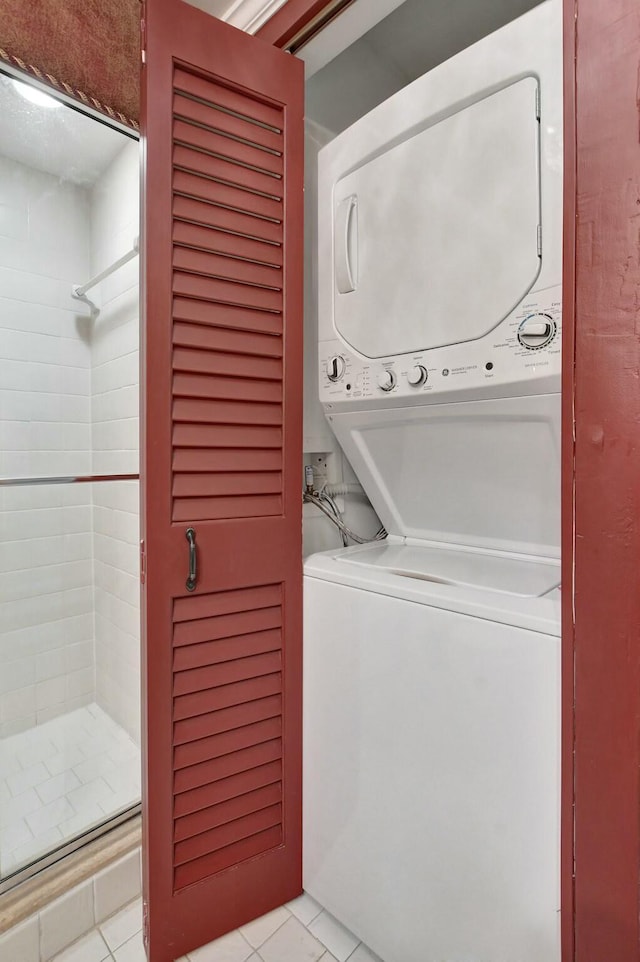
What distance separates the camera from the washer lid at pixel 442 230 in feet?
3.04

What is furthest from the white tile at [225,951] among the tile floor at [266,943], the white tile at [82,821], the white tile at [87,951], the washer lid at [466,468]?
the washer lid at [466,468]

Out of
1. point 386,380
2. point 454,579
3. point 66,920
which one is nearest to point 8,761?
point 66,920

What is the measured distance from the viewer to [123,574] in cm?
180

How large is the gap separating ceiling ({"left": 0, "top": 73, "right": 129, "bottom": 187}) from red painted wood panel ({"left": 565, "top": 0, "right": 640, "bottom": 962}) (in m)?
1.41

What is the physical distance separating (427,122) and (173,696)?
1.41 meters

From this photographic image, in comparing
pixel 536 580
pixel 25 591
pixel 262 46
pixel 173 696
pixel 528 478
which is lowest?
pixel 173 696

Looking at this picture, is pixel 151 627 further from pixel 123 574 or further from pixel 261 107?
pixel 261 107

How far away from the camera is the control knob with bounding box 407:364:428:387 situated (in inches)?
43.4

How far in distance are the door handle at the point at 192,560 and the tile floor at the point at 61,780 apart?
89 cm

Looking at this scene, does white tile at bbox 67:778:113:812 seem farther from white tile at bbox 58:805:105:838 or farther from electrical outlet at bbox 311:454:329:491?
electrical outlet at bbox 311:454:329:491

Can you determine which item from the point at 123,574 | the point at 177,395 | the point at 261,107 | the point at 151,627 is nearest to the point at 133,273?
the point at 261,107

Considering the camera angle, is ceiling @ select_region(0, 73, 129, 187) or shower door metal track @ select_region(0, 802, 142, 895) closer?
shower door metal track @ select_region(0, 802, 142, 895)

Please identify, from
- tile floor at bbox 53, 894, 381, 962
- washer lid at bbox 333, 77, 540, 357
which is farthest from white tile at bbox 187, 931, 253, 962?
washer lid at bbox 333, 77, 540, 357

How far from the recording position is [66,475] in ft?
5.53
